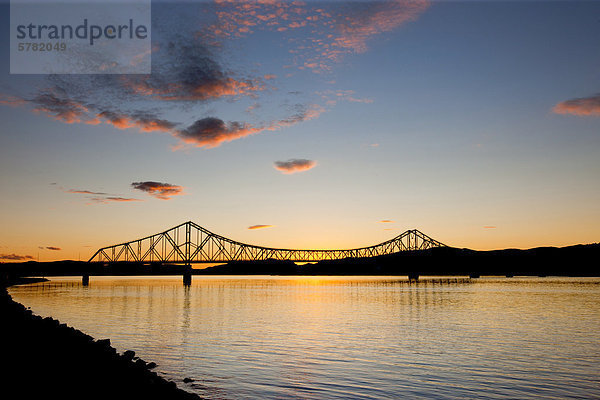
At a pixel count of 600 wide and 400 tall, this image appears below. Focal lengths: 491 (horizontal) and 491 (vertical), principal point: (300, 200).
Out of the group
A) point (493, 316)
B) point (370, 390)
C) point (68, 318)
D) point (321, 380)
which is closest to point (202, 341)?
point (321, 380)

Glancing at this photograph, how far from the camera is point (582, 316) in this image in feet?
160

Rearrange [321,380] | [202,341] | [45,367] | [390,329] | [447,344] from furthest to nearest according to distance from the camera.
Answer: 1. [390,329]
2. [202,341]
3. [447,344]
4. [321,380]
5. [45,367]

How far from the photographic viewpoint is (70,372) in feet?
56.3

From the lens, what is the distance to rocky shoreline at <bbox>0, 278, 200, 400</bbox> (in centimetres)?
1422

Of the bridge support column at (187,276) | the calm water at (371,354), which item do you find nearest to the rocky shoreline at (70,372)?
the calm water at (371,354)

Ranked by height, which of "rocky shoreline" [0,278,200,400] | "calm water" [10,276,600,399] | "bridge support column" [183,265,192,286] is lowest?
"bridge support column" [183,265,192,286]

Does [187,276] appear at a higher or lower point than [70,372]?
lower

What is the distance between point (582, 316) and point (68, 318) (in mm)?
51604

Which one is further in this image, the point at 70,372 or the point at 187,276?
the point at 187,276

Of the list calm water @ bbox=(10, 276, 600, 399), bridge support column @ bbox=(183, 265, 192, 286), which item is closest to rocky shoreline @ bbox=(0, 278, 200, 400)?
calm water @ bbox=(10, 276, 600, 399)

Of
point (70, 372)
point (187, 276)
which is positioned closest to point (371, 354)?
point (70, 372)

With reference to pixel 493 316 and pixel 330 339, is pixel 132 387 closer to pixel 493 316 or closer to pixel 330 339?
pixel 330 339

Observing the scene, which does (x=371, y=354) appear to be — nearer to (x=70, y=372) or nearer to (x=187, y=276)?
(x=70, y=372)

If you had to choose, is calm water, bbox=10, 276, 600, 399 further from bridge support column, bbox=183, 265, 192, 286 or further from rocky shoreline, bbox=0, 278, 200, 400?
bridge support column, bbox=183, 265, 192, 286
